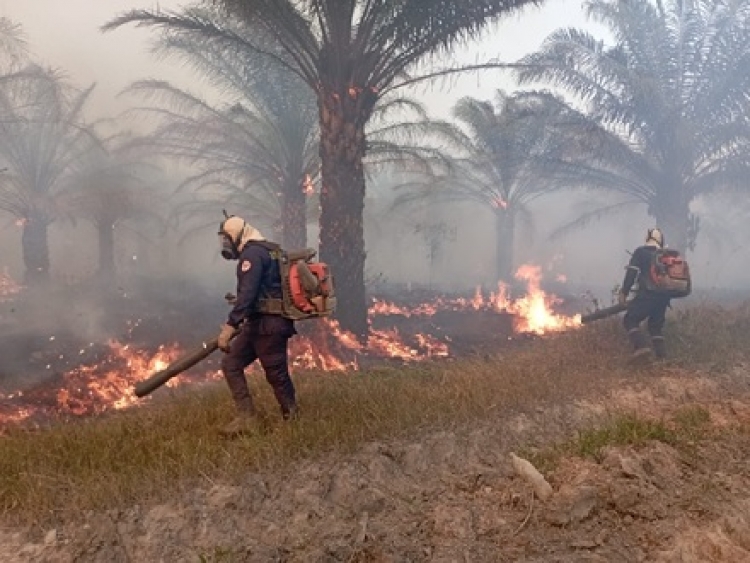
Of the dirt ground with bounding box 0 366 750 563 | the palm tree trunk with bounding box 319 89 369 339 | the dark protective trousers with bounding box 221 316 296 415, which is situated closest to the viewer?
the dirt ground with bounding box 0 366 750 563

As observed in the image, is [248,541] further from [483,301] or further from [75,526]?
[483,301]

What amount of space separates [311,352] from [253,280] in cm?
396

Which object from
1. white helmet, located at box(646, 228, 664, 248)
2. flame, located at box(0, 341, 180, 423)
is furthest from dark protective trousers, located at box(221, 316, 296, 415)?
white helmet, located at box(646, 228, 664, 248)

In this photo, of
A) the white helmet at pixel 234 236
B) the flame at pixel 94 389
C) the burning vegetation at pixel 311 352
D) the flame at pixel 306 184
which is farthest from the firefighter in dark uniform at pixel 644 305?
the flame at pixel 306 184

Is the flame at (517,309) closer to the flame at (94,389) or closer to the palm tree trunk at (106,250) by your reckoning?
the flame at (94,389)

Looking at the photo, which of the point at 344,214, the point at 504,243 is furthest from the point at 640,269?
the point at 504,243

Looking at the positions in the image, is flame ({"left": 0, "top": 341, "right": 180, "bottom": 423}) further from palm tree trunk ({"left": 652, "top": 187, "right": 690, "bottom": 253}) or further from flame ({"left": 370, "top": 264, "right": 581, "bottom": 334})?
palm tree trunk ({"left": 652, "top": 187, "right": 690, "bottom": 253})

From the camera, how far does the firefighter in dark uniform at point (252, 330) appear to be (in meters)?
4.25

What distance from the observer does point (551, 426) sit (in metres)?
4.58

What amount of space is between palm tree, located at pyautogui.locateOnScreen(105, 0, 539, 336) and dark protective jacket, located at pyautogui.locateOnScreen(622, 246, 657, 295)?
361 cm

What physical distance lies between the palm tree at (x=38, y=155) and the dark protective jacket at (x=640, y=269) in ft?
39.1

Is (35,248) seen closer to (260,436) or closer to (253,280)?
(253,280)

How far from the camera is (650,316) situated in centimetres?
694

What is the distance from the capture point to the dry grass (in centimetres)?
336
